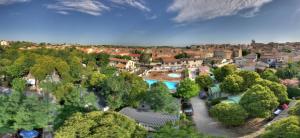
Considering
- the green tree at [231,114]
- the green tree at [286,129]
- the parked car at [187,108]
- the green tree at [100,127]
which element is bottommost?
the parked car at [187,108]

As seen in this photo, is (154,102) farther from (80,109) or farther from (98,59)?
(98,59)

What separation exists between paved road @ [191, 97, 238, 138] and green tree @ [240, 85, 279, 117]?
5.71 ft

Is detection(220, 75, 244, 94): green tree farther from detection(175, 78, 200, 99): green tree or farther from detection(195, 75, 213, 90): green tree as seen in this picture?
detection(195, 75, 213, 90): green tree

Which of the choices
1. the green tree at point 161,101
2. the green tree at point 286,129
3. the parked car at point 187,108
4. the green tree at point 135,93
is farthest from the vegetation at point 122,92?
the green tree at point 286,129

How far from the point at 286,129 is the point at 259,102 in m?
4.68

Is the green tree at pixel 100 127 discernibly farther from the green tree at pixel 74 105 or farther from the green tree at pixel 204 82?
the green tree at pixel 204 82

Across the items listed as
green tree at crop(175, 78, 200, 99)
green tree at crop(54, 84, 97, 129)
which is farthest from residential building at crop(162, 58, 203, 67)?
green tree at crop(54, 84, 97, 129)

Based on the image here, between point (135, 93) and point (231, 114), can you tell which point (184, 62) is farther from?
point (231, 114)

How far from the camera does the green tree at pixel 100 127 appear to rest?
1008 centimetres

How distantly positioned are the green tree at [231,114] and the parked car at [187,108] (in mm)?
3206

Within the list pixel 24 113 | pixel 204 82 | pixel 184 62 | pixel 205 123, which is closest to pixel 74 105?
pixel 24 113

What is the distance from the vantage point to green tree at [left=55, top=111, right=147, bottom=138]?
1008cm

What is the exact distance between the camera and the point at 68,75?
2720 cm

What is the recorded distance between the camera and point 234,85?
70.7 feet
